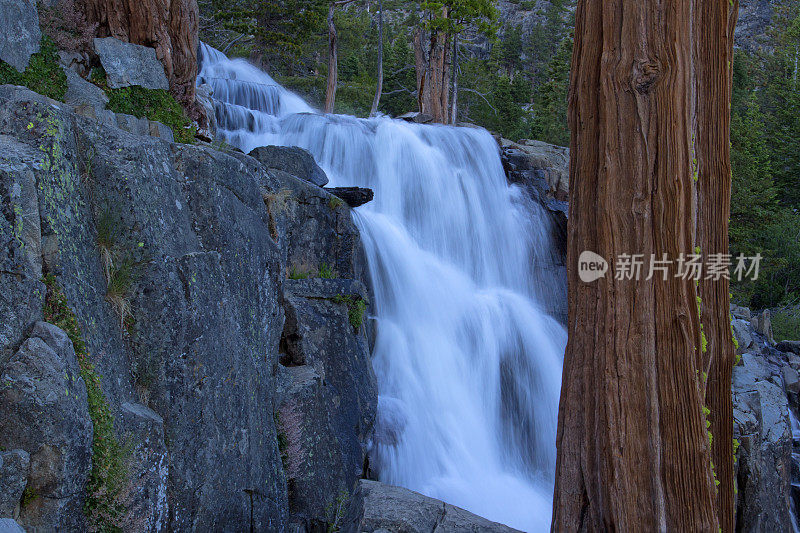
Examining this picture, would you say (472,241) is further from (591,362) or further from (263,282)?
(591,362)

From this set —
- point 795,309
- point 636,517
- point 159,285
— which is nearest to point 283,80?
point 795,309

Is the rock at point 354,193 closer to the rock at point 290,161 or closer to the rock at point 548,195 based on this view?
the rock at point 290,161

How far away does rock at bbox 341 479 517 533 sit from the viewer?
434cm

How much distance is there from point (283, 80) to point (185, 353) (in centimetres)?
2392

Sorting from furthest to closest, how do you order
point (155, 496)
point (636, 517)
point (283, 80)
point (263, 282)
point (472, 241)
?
point (283, 80) < point (472, 241) < point (263, 282) < point (155, 496) < point (636, 517)

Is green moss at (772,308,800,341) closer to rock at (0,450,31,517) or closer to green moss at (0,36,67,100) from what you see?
green moss at (0,36,67,100)

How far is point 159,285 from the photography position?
3.99 meters

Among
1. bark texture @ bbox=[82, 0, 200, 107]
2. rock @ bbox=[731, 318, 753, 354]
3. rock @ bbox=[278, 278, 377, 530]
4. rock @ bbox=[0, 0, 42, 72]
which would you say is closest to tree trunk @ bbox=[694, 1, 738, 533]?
rock @ bbox=[278, 278, 377, 530]

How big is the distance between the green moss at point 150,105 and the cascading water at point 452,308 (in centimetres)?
303

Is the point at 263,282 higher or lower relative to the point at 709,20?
lower

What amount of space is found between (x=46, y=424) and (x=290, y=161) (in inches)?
241

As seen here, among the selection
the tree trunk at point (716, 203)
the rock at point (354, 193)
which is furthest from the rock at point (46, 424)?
the rock at point (354, 193)

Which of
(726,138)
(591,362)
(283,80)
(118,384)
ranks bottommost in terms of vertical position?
(118,384)

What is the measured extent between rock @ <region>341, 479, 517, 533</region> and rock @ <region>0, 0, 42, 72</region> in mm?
6444
